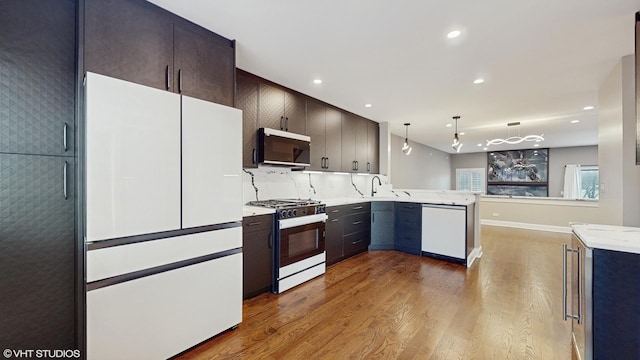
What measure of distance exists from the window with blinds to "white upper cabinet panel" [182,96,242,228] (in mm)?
10851

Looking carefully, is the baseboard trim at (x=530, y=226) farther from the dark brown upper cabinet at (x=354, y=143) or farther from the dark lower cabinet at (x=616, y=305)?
the dark lower cabinet at (x=616, y=305)

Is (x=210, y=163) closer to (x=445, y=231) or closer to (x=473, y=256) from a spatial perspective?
(x=445, y=231)

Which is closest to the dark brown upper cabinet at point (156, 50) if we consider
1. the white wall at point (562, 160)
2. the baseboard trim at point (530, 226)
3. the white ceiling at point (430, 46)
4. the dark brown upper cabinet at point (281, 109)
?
the white ceiling at point (430, 46)

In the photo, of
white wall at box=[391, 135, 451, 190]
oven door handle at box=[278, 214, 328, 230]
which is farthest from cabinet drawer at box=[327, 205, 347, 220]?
white wall at box=[391, 135, 451, 190]

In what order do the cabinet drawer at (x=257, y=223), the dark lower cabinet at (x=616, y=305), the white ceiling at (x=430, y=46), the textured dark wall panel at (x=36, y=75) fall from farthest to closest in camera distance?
the cabinet drawer at (x=257, y=223)
the white ceiling at (x=430, y=46)
the textured dark wall panel at (x=36, y=75)
the dark lower cabinet at (x=616, y=305)

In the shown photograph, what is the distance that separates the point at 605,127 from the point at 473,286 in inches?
89.2

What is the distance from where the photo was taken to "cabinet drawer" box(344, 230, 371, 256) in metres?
4.06

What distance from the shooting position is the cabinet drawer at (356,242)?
4062mm

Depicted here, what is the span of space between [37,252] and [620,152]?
4.59 meters

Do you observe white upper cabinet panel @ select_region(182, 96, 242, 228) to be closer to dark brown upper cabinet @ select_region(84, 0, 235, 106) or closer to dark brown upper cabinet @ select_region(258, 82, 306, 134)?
dark brown upper cabinet @ select_region(84, 0, 235, 106)

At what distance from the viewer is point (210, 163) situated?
6.58ft

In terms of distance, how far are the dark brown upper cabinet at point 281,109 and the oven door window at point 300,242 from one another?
1.30m

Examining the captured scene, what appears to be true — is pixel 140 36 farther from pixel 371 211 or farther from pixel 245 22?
pixel 371 211

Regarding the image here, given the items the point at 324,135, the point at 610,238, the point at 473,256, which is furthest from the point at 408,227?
the point at 610,238
